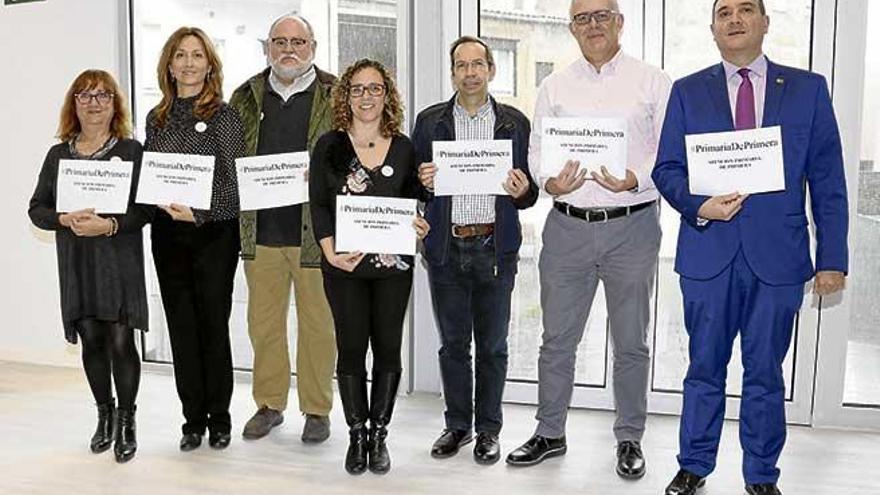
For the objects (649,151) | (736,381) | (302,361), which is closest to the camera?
(649,151)

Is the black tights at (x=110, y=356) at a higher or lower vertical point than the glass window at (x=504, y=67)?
lower

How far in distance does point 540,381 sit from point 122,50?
301 centimetres

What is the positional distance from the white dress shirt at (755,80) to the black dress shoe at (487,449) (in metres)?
1.50

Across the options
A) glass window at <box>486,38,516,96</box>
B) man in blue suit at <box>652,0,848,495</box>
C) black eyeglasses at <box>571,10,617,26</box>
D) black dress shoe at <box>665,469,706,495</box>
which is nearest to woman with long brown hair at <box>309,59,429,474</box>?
black eyeglasses at <box>571,10,617,26</box>

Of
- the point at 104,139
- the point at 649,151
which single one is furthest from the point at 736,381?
the point at 104,139

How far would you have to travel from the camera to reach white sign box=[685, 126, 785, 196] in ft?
9.16

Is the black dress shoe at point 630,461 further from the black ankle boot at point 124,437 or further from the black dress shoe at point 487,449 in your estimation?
the black ankle boot at point 124,437

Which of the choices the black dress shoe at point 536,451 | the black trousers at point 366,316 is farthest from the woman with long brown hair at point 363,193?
the black dress shoe at point 536,451

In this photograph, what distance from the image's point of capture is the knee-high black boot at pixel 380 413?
334 cm

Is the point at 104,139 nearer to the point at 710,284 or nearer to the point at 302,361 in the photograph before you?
the point at 302,361

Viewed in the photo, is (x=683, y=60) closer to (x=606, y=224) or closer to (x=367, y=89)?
(x=606, y=224)

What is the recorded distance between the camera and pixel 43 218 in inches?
133

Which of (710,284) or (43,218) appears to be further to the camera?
(43,218)

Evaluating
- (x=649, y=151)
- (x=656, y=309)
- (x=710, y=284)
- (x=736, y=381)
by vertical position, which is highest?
(x=649, y=151)
